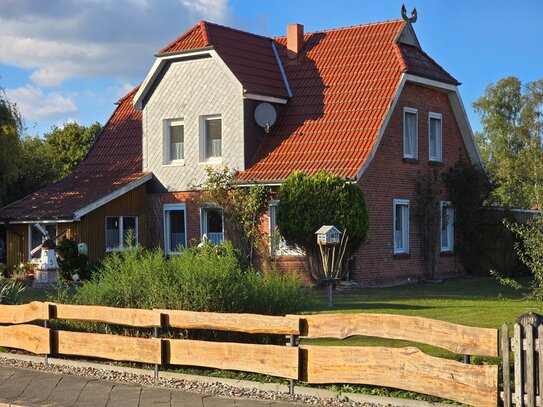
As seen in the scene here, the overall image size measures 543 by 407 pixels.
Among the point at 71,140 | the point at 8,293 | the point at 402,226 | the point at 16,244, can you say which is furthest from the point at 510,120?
the point at 8,293

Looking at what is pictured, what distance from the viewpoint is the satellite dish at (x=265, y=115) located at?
2870 cm

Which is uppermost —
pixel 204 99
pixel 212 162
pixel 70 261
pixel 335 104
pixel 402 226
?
pixel 204 99

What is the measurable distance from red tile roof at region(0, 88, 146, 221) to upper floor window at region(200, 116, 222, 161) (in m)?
2.49

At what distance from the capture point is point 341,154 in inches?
1045

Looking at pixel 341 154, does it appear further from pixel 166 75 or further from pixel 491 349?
pixel 491 349

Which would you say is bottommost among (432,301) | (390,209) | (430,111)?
(432,301)

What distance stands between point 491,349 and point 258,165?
19.0m

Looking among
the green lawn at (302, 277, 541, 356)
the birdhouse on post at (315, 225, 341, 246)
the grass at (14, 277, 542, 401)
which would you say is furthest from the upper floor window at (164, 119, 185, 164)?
the birdhouse on post at (315, 225, 341, 246)

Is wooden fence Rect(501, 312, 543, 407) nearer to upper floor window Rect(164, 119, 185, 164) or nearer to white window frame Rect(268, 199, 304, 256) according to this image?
white window frame Rect(268, 199, 304, 256)

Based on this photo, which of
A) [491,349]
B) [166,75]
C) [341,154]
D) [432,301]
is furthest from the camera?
[166,75]

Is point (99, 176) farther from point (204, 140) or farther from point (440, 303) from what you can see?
point (440, 303)

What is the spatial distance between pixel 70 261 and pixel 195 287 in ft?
53.4

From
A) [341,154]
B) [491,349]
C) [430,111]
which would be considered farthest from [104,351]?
[430,111]

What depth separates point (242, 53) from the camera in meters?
30.0
